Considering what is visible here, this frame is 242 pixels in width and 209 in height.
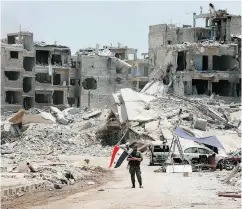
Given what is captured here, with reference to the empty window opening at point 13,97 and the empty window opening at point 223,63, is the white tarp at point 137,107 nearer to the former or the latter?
the empty window opening at point 223,63

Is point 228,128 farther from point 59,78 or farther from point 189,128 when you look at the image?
point 59,78

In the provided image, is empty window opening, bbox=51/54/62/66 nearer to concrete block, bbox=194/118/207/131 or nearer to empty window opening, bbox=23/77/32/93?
empty window opening, bbox=23/77/32/93

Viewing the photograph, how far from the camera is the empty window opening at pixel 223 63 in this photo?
68.1 m

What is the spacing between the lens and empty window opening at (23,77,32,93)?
2889 inches

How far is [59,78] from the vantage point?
249ft

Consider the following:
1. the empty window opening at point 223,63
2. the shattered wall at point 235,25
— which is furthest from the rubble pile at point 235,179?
the shattered wall at point 235,25

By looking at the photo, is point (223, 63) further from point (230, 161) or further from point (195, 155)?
point (195, 155)

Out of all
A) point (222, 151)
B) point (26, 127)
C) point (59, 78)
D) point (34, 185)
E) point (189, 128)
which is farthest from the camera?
point (59, 78)

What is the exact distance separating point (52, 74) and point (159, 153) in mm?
44981

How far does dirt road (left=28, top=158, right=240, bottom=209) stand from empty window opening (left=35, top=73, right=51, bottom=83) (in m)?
53.6

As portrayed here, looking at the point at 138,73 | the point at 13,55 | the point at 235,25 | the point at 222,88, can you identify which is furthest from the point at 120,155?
the point at 138,73

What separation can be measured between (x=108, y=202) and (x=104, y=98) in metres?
62.0

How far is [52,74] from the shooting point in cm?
7488

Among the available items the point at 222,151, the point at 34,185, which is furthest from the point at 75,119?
the point at 34,185
